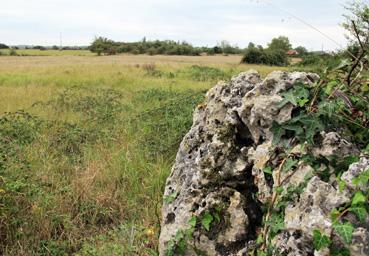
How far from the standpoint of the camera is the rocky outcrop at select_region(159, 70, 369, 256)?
7.28 feet

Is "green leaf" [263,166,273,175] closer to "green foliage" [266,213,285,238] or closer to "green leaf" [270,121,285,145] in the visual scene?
"green leaf" [270,121,285,145]

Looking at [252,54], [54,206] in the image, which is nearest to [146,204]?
[54,206]

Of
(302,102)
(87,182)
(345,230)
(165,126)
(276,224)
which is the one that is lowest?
(87,182)

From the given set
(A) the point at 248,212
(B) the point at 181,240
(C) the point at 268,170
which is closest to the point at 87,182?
(B) the point at 181,240

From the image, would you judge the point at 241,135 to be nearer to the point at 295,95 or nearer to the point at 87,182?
the point at 295,95

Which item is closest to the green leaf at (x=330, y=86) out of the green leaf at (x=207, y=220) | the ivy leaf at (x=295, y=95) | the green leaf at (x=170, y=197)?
the ivy leaf at (x=295, y=95)

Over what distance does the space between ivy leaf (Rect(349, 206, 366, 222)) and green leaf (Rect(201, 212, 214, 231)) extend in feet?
3.45

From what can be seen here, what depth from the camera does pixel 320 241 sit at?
77.8 inches

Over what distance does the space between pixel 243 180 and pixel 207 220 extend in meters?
0.41

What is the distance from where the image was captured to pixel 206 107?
12.0ft

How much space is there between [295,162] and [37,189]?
9.88 feet

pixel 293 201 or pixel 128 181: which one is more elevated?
pixel 293 201

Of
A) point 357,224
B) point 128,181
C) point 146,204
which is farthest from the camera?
point 128,181

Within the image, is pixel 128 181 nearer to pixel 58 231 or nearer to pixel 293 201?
pixel 58 231
